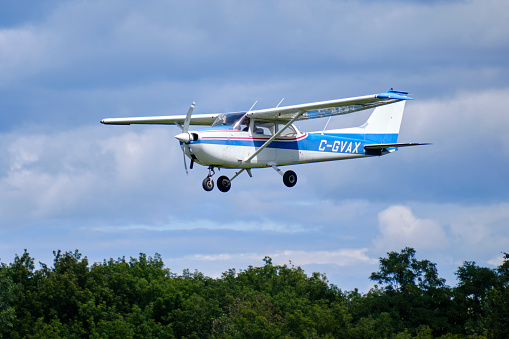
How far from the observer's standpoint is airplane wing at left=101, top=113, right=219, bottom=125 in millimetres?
35406

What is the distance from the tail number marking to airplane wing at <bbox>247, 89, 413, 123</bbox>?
1915 mm

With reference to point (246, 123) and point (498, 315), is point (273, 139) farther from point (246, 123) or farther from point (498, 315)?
point (498, 315)

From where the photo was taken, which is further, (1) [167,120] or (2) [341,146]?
(1) [167,120]

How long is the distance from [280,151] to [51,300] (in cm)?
3377

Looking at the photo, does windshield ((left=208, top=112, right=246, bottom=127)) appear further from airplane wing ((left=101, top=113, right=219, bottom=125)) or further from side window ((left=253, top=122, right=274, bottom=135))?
airplane wing ((left=101, top=113, right=219, bottom=125))

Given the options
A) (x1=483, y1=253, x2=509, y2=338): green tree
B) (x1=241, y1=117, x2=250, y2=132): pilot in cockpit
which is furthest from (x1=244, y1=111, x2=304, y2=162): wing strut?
(x1=483, y1=253, x2=509, y2=338): green tree

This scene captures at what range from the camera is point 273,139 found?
1308 inches

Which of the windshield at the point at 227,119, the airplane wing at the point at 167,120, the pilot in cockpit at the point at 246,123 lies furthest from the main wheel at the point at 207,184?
the airplane wing at the point at 167,120

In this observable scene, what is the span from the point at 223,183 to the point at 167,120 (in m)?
4.85

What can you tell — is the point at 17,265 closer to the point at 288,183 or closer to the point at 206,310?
the point at 206,310

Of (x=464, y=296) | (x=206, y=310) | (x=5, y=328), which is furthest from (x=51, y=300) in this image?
(x=464, y=296)

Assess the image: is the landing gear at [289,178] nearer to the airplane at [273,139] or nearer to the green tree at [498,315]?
the airplane at [273,139]

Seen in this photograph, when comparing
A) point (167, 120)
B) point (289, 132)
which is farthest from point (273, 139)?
point (167, 120)

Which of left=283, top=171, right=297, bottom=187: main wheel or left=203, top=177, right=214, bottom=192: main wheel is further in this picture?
left=283, top=171, right=297, bottom=187: main wheel
